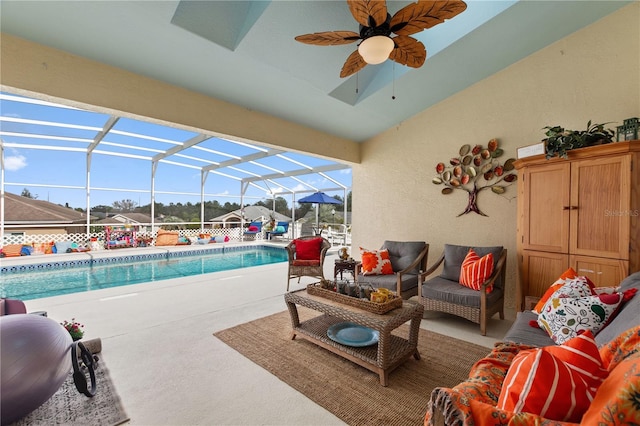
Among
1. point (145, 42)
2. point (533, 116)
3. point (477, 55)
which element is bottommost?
point (533, 116)

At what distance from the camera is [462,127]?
421cm

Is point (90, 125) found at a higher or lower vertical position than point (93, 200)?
higher

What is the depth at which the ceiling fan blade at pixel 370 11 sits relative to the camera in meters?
1.83

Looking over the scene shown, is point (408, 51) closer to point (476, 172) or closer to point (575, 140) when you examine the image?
point (575, 140)

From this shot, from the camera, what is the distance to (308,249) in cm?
490

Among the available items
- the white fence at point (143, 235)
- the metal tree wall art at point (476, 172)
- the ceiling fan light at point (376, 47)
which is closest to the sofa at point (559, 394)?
the ceiling fan light at point (376, 47)

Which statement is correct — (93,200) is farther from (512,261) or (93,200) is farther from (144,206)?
(512,261)

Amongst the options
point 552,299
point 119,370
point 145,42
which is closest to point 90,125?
point 145,42

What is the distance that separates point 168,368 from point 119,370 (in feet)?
1.21

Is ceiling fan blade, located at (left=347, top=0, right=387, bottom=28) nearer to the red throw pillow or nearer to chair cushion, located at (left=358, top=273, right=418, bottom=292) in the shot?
chair cushion, located at (left=358, top=273, right=418, bottom=292)

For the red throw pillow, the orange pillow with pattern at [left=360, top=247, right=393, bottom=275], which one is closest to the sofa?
the orange pillow with pattern at [left=360, top=247, right=393, bottom=275]

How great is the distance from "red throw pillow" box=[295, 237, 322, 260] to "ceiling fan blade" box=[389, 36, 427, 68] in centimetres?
318

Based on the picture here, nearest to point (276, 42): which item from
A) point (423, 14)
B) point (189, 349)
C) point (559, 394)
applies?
point (423, 14)

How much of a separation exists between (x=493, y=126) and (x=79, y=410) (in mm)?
5080
